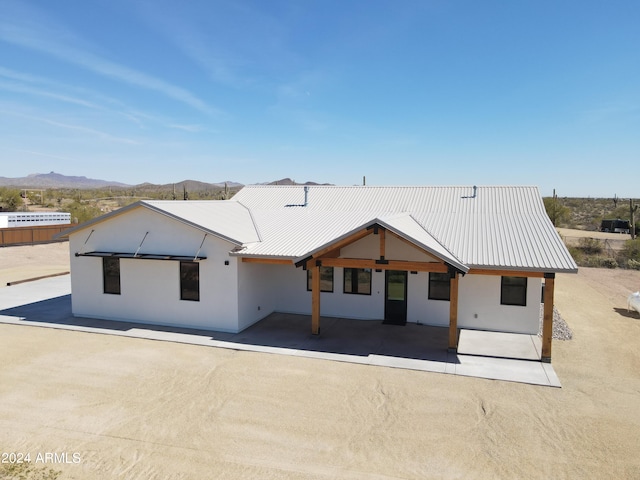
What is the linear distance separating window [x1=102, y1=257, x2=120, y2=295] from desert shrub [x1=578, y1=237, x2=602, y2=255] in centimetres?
3096

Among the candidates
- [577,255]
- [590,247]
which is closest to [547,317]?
[577,255]

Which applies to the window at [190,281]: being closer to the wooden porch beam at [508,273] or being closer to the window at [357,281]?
the window at [357,281]

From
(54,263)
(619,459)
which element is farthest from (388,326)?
(54,263)

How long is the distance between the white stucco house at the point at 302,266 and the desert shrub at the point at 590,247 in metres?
19.7

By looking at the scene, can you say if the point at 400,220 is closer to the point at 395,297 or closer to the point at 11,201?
the point at 395,297

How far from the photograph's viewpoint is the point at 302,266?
13.9m

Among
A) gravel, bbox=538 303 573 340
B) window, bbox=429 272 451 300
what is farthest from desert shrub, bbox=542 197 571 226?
window, bbox=429 272 451 300

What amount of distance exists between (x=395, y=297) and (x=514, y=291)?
3.72m

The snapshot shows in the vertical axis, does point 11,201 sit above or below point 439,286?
above

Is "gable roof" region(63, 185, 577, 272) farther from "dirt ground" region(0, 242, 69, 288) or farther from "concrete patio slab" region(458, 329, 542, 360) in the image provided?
"dirt ground" region(0, 242, 69, 288)

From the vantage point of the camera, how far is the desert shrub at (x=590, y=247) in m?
33.4

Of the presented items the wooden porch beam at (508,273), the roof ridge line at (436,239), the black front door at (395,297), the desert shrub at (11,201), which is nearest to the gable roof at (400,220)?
the roof ridge line at (436,239)

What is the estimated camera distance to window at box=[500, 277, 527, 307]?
14594mm

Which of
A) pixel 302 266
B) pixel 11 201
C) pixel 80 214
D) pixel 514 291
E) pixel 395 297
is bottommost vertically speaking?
pixel 395 297
